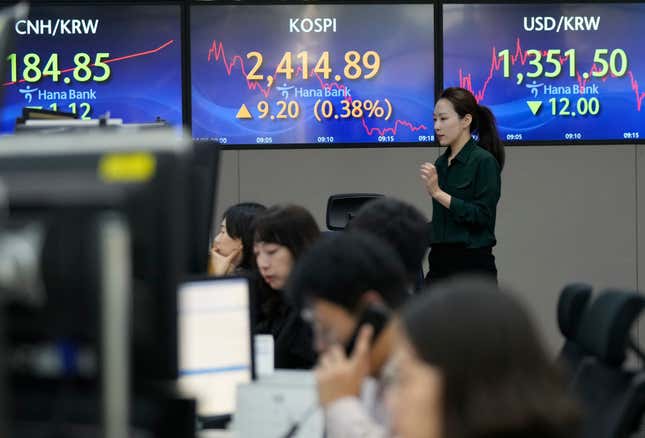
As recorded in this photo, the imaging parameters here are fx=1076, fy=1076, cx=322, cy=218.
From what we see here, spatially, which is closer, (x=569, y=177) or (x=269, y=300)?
(x=269, y=300)

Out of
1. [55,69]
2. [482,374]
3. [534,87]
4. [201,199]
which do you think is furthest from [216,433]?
[534,87]

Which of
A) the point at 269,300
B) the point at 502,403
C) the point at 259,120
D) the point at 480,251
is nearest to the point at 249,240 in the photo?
the point at 269,300

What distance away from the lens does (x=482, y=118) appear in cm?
421

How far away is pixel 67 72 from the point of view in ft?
17.9

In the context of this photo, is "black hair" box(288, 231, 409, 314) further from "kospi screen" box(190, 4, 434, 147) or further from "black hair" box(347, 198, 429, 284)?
"kospi screen" box(190, 4, 434, 147)

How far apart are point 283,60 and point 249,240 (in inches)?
87.6

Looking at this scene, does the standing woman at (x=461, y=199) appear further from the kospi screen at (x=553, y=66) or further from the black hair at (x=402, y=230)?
the black hair at (x=402, y=230)

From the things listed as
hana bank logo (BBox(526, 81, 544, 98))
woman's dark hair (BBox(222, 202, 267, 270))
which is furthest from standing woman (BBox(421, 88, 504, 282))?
hana bank logo (BBox(526, 81, 544, 98))

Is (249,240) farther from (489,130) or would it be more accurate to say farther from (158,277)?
(158,277)

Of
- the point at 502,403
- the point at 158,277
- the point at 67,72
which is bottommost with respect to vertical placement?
the point at 502,403

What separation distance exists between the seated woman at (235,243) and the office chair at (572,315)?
1141mm

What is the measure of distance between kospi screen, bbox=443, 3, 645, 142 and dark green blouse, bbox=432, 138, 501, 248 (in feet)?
4.92

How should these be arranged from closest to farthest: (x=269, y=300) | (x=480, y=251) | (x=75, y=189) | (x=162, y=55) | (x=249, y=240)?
(x=75, y=189)
(x=269, y=300)
(x=249, y=240)
(x=480, y=251)
(x=162, y=55)

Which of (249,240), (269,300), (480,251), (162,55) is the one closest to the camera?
(269,300)
